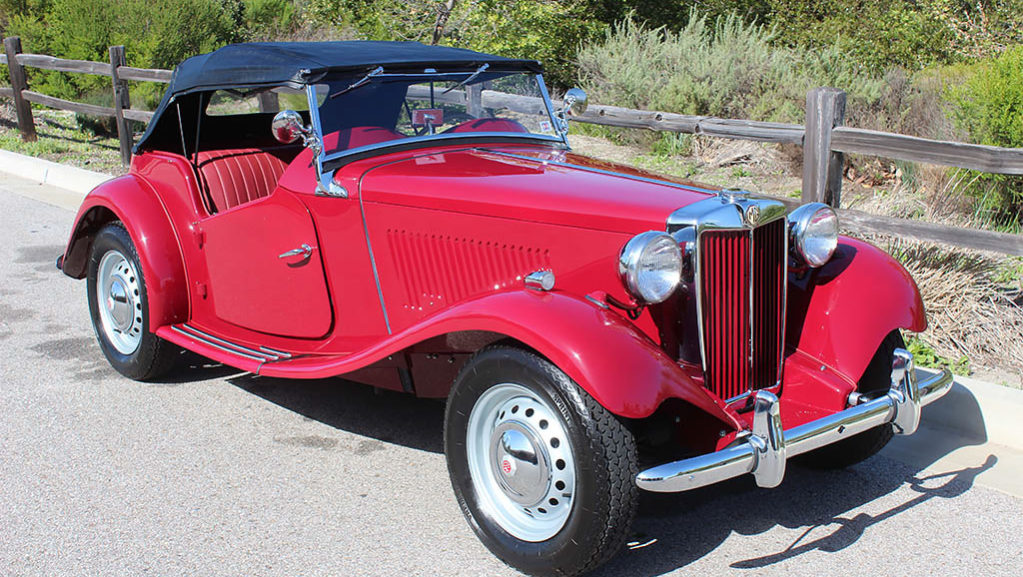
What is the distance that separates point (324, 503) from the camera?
11.5ft

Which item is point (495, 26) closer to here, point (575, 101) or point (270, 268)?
point (575, 101)

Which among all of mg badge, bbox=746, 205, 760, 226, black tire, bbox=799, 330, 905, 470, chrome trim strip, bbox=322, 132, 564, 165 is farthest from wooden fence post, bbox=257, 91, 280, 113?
black tire, bbox=799, 330, 905, 470

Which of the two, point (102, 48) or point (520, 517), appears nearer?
point (520, 517)

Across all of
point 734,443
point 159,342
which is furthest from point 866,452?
point 159,342

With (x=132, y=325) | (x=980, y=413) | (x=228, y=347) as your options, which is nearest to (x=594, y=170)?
(x=228, y=347)

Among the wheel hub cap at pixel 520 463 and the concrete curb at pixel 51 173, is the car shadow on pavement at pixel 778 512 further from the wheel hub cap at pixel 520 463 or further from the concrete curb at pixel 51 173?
the concrete curb at pixel 51 173

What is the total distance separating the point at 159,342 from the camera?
464 centimetres

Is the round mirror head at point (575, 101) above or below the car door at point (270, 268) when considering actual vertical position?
above

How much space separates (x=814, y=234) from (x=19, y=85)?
11.9 metres

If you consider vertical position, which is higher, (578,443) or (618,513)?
(578,443)

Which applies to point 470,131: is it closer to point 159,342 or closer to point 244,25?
point 159,342

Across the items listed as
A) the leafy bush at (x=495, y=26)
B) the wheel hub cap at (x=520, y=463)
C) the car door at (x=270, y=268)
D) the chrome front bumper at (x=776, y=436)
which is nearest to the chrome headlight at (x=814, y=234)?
the chrome front bumper at (x=776, y=436)

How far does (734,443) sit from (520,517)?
2.42 feet

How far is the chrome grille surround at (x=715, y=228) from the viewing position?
3018 mm
